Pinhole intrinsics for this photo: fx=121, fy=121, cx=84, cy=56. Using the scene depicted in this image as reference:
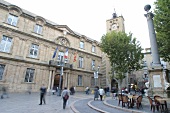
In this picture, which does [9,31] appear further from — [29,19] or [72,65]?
[72,65]

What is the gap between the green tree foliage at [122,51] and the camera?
20156mm

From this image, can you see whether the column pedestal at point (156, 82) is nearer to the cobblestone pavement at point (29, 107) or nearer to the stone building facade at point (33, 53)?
the cobblestone pavement at point (29, 107)

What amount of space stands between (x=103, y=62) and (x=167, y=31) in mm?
20685

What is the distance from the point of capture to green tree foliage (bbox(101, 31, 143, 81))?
20.2 meters

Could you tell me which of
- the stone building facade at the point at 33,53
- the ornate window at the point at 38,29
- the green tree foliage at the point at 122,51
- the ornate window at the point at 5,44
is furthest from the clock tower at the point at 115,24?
the ornate window at the point at 5,44

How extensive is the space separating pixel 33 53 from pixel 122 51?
1471 centimetres

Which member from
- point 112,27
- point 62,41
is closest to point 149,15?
point 62,41

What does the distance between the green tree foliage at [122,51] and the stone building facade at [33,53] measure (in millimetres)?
7654

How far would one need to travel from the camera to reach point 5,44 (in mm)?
17562

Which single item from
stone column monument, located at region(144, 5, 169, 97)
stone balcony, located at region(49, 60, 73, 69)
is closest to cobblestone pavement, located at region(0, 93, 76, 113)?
stone column monument, located at region(144, 5, 169, 97)

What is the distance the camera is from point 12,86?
1673 centimetres

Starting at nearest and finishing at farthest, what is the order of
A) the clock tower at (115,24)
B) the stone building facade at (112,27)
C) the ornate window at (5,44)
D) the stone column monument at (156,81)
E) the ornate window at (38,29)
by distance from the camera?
the stone column monument at (156,81), the ornate window at (5,44), the ornate window at (38,29), the stone building facade at (112,27), the clock tower at (115,24)

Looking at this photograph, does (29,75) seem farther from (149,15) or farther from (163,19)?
(163,19)

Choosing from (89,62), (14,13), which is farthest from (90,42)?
(14,13)
